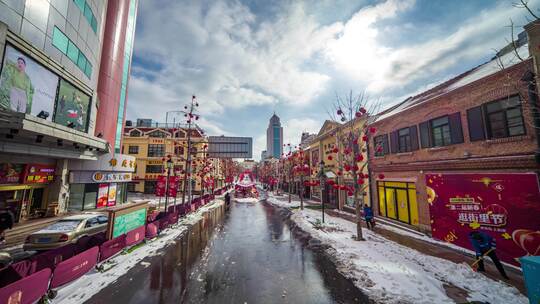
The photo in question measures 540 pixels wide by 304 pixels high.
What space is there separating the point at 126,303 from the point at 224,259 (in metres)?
3.75

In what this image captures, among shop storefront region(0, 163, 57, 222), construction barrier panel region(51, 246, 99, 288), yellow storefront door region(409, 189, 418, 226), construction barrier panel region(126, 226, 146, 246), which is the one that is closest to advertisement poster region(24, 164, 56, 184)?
shop storefront region(0, 163, 57, 222)

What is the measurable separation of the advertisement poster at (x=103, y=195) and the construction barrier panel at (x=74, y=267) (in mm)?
18317

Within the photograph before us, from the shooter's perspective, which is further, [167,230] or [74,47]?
[74,47]

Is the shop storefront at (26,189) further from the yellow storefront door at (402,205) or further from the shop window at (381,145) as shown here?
the yellow storefront door at (402,205)

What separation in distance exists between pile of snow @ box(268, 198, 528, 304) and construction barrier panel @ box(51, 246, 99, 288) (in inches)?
354

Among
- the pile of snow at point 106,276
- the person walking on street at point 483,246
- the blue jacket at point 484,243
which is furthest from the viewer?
the blue jacket at point 484,243

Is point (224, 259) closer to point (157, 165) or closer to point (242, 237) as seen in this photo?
point (242, 237)

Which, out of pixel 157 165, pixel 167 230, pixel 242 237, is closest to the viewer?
pixel 242 237

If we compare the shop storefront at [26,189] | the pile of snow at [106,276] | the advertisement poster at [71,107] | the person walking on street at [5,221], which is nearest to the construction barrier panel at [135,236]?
the pile of snow at [106,276]

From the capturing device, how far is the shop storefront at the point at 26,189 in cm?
1394

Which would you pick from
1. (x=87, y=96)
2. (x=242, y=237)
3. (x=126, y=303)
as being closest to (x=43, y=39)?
(x=87, y=96)

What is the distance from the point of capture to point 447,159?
11.1 meters

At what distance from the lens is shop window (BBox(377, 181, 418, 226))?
43.5 ft

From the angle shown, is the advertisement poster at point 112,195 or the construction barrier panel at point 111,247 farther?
the advertisement poster at point 112,195
